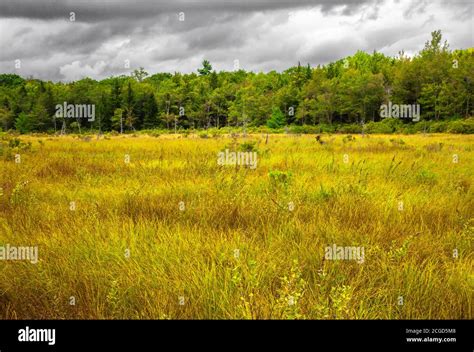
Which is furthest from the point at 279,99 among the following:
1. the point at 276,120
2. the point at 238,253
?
the point at 238,253

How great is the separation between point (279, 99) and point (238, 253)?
70.3 m

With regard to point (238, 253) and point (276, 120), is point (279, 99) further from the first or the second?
point (238, 253)

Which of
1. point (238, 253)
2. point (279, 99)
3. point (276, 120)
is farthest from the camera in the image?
point (279, 99)

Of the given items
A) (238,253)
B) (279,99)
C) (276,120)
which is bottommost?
(238,253)

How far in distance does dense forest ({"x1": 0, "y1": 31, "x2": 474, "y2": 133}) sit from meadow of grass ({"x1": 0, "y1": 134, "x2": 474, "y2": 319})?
165 feet

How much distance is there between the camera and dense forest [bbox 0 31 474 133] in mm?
54500

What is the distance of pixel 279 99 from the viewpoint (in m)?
71.1

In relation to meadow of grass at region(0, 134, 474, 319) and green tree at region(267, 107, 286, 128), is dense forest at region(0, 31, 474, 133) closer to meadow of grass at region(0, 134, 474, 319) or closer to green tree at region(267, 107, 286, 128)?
green tree at region(267, 107, 286, 128)

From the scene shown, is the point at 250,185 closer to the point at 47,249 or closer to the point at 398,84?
the point at 47,249
